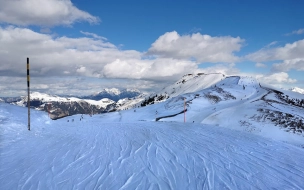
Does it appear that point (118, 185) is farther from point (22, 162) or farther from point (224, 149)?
point (224, 149)

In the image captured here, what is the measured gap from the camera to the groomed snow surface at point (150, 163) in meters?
8.11

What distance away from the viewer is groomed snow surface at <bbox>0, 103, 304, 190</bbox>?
8109 millimetres

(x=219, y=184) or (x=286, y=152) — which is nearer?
(x=219, y=184)

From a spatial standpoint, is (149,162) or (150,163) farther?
(149,162)

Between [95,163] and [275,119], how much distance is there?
28468 millimetres

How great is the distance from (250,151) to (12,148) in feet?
43.1

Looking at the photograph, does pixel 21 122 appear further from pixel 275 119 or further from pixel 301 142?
pixel 275 119

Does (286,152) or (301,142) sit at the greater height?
(286,152)

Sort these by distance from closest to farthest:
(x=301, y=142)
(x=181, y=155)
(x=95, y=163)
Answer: (x=95, y=163) → (x=181, y=155) → (x=301, y=142)

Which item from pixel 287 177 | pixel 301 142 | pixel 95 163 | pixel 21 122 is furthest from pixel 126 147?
pixel 301 142

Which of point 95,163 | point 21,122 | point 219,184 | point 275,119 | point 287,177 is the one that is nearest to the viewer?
point 219,184

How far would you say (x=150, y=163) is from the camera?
1023 cm

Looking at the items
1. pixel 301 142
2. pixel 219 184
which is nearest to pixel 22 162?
pixel 219 184

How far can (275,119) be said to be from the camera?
3120 cm
